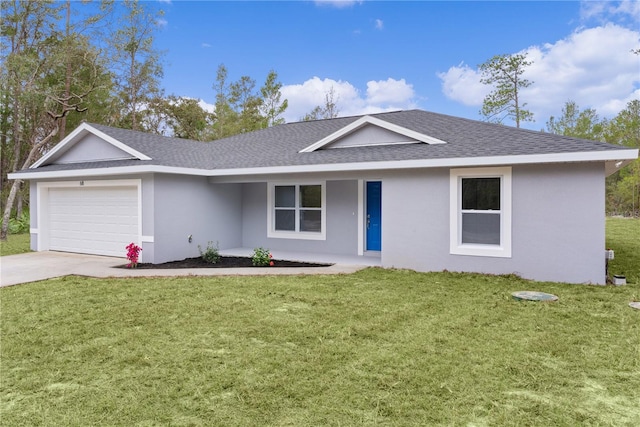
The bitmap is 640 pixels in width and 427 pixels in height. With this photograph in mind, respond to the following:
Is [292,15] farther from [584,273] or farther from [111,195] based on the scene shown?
→ [584,273]

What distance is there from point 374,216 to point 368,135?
230 cm

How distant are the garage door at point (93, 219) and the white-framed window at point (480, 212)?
8303 mm

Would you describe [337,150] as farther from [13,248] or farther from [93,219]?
[13,248]

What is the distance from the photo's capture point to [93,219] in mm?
12219

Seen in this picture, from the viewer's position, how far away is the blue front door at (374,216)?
1166 cm

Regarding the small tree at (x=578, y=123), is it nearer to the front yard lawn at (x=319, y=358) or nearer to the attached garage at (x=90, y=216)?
the front yard lawn at (x=319, y=358)

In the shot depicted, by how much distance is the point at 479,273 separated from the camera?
8.61 m

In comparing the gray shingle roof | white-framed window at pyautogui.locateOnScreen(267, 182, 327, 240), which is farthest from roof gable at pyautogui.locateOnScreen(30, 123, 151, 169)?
white-framed window at pyautogui.locateOnScreen(267, 182, 327, 240)

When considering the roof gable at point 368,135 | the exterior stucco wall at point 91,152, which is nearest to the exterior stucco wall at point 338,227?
the roof gable at point 368,135

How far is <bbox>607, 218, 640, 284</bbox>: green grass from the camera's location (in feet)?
30.3

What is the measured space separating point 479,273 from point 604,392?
5187 mm

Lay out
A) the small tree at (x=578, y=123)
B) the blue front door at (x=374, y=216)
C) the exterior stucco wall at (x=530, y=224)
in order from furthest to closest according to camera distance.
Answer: the small tree at (x=578, y=123) → the blue front door at (x=374, y=216) → the exterior stucco wall at (x=530, y=224)

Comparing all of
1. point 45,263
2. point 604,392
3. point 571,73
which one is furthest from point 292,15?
point 571,73

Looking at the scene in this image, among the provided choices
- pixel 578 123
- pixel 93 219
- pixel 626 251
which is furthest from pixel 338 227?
pixel 578 123
